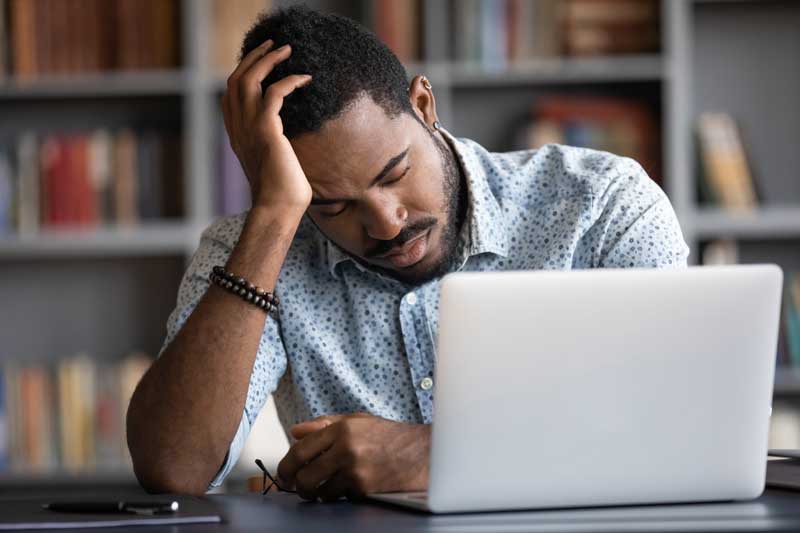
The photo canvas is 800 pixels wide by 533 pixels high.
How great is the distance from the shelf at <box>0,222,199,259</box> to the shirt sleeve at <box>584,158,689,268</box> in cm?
162

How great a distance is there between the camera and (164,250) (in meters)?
3.05

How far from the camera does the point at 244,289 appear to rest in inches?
56.0

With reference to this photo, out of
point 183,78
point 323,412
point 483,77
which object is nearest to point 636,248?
point 323,412

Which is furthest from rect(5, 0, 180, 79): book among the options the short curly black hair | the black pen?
the black pen

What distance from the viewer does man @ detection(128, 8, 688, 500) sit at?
4.67ft

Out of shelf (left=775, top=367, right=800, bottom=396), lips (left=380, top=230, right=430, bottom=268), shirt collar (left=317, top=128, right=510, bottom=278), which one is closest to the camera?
lips (left=380, top=230, right=430, bottom=268)

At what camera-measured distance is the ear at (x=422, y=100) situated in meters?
1.62

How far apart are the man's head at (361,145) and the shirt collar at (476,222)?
Result: 4 cm

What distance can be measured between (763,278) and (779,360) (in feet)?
6.94

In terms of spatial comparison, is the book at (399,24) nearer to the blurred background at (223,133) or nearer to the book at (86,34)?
the blurred background at (223,133)

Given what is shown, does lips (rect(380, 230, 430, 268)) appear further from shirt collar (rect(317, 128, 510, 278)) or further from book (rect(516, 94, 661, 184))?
book (rect(516, 94, 661, 184))

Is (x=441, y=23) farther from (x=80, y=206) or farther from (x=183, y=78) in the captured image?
(x=80, y=206)

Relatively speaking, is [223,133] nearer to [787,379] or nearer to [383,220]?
[787,379]

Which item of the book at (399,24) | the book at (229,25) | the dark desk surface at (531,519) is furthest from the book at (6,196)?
the dark desk surface at (531,519)
